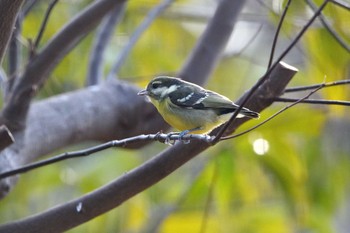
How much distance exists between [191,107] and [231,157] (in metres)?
0.96

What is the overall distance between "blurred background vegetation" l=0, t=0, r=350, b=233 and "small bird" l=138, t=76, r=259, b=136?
0.42 m

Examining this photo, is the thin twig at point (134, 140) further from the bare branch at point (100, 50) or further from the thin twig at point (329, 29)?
the bare branch at point (100, 50)

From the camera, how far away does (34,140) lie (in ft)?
8.79

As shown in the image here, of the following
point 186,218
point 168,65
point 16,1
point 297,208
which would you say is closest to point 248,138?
point 297,208

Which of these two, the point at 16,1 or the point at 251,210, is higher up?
the point at 16,1

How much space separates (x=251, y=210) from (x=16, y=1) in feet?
7.74

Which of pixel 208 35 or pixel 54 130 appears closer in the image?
pixel 54 130

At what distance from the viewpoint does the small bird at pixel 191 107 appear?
234 centimetres

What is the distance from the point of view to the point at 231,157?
3.35 m

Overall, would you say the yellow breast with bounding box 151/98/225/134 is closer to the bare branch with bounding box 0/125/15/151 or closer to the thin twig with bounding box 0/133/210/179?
the thin twig with bounding box 0/133/210/179

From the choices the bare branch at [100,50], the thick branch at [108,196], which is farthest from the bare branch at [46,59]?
the bare branch at [100,50]

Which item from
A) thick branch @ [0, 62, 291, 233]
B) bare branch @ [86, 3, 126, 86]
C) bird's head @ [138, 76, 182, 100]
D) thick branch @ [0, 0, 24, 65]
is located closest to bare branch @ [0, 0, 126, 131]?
bird's head @ [138, 76, 182, 100]

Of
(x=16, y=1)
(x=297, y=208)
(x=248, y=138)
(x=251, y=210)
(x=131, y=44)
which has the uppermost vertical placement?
(x=16, y=1)

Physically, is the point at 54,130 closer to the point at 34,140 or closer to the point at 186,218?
the point at 34,140
